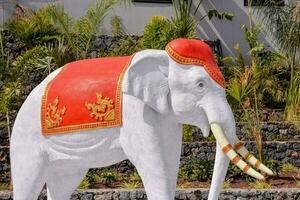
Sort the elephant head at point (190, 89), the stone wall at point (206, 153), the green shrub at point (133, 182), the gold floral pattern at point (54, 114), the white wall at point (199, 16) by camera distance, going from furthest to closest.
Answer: the white wall at point (199, 16) < the stone wall at point (206, 153) < the green shrub at point (133, 182) < the gold floral pattern at point (54, 114) < the elephant head at point (190, 89)

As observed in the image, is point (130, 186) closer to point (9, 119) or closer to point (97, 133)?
point (9, 119)

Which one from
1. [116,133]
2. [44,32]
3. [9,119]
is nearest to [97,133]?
[116,133]

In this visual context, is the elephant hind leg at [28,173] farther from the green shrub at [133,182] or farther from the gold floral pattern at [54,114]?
the green shrub at [133,182]

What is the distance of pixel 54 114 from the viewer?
5094 mm

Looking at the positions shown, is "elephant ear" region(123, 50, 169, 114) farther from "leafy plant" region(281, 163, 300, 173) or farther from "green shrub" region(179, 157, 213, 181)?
"leafy plant" region(281, 163, 300, 173)

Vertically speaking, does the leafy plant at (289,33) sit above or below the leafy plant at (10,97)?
above

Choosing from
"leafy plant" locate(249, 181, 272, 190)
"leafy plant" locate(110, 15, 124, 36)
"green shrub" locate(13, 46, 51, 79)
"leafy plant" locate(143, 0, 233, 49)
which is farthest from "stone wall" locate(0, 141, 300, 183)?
"leafy plant" locate(110, 15, 124, 36)

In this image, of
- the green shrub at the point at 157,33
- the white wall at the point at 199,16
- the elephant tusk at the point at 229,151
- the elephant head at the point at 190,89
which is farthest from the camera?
the white wall at the point at 199,16

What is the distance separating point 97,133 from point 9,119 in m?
8.04

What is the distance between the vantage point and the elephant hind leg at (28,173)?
521 centimetres

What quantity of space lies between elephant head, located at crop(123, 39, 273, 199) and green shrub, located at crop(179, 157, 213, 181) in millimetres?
5779

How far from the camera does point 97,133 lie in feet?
16.3

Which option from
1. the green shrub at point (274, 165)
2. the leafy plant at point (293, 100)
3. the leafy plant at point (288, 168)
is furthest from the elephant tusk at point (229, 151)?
the leafy plant at point (293, 100)

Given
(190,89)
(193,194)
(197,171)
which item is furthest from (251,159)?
(197,171)
